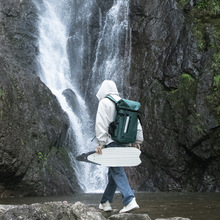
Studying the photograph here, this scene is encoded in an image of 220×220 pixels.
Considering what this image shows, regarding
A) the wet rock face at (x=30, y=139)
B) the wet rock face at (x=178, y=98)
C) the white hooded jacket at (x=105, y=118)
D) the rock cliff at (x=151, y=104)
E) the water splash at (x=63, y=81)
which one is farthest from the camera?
the wet rock face at (x=178, y=98)

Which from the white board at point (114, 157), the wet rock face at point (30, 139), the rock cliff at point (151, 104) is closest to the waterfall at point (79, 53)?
the rock cliff at point (151, 104)

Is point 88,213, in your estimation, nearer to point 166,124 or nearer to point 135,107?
point 135,107

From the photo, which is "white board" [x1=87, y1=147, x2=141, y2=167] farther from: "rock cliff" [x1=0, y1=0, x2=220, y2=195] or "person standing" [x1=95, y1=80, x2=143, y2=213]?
"rock cliff" [x1=0, y1=0, x2=220, y2=195]

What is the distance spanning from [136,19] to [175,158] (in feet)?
25.4

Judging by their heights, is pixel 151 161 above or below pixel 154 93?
below

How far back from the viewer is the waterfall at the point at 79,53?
656 inches

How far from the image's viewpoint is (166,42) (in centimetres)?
1692

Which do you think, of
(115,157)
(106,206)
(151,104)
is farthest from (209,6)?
(106,206)

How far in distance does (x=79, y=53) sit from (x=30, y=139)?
947 centimetres

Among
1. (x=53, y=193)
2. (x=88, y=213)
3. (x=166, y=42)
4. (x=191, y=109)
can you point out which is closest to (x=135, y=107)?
(x=88, y=213)

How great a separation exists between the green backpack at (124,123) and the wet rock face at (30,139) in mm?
5527

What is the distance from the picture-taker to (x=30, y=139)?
11188mm

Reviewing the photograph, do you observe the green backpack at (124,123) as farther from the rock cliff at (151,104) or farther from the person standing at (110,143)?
the rock cliff at (151,104)

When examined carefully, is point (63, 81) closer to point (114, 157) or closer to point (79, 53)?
point (79, 53)
